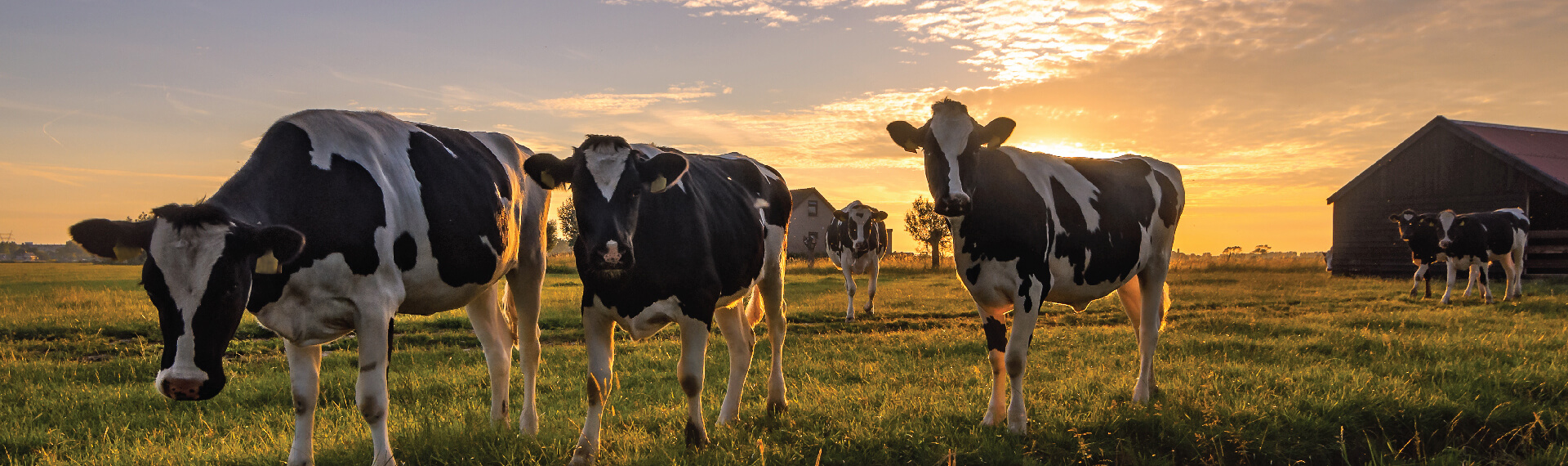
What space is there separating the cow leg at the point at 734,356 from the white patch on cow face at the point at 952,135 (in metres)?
1.90

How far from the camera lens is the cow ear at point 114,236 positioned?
142 inches

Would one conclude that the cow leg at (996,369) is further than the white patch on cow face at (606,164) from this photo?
Yes

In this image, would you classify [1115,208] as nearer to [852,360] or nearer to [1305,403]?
[1305,403]

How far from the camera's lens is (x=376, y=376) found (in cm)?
433

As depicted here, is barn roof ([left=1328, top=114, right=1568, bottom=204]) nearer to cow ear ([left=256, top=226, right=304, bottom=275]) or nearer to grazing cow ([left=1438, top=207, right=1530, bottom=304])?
grazing cow ([left=1438, top=207, right=1530, bottom=304])

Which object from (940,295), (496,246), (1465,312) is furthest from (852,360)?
(1465,312)

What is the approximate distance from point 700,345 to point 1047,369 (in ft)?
15.5

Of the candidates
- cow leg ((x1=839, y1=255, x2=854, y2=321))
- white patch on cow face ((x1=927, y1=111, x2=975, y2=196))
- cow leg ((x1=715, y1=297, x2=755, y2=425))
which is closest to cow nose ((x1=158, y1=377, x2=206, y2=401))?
cow leg ((x1=715, y1=297, x2=755, y2=425))

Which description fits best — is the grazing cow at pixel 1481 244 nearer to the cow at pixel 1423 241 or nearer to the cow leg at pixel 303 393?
the cow at pixel 1423 241

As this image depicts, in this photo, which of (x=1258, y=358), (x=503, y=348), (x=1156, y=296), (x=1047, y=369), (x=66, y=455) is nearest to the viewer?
(x=66, y=455)

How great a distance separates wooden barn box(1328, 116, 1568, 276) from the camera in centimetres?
2445

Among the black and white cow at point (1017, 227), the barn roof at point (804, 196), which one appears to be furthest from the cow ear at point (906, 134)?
the barn roof at point (804, 196)

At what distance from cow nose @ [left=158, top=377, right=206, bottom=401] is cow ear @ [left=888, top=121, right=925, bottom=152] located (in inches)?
177

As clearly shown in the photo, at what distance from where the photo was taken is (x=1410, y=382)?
7.29 meters
